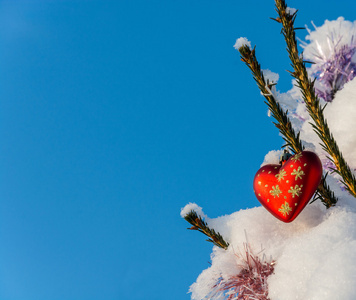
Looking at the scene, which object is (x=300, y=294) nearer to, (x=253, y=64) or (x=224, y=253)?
(x=224, y=253)

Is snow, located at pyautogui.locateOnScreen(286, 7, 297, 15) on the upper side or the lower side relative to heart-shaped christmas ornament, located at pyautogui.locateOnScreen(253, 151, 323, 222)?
upper

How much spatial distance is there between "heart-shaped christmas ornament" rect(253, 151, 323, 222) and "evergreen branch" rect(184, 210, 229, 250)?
0.27m

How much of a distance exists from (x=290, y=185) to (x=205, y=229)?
0.43 metres

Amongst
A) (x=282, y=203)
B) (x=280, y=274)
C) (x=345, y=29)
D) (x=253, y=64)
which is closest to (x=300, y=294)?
(x=280, y=274)

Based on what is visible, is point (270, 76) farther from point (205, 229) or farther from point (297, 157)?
point (205, 229)

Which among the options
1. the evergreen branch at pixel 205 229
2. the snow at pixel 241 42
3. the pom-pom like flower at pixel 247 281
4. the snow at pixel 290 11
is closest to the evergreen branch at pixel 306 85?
the snow at pixel 290 11

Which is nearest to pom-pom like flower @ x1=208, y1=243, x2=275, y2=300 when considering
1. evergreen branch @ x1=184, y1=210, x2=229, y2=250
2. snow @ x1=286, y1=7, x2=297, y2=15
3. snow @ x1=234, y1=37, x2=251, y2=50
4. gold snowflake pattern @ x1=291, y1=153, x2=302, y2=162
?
evergreen branch @ x1=184, y1=210, x2=229, y2=250

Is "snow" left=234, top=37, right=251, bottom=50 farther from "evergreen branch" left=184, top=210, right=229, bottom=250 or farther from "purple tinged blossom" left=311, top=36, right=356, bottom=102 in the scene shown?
"purple tinged blossom" left=311, top=36, right=356, bottom=102

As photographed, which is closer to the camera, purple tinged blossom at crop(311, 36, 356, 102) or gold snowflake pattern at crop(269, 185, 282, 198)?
gold snowflake pattern at crop(269, 185, 282, 198)

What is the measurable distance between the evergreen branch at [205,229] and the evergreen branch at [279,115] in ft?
1.44

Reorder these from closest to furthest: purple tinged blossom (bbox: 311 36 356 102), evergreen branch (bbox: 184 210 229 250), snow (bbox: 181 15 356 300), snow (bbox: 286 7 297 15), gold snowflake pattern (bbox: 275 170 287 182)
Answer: snow (bbox: 181 15 356 300), snow (bbox: 286 7 297 15), gold snowflake pattern (bbox: 275 170 287 182), evergreen branch (bbox: 184 210 229 250), purple tinged blossom (bbox: 311 36 356 102)

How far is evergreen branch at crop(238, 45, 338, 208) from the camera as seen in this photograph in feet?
4.44

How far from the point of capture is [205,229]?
1.66 metres

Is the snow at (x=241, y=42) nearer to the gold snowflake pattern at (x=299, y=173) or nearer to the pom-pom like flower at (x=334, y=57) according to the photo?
the gold snowflake pattern at (x=299, y=173)
